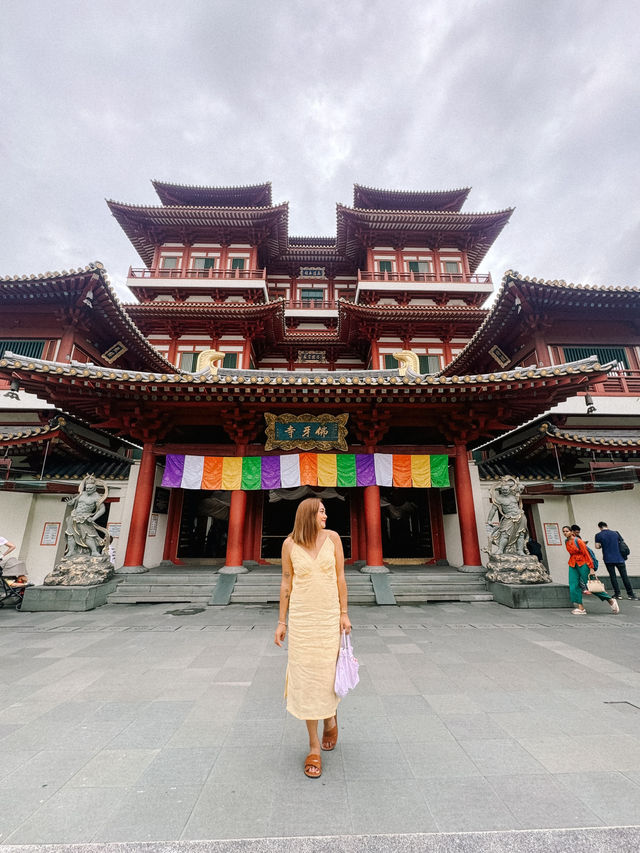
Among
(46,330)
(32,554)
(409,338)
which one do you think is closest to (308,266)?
(409,338)

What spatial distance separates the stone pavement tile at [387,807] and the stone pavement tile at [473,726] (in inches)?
35.5

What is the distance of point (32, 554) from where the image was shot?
10766 mm

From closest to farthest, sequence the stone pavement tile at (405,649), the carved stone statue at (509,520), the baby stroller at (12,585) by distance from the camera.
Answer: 1. the stone pavement tile at (405,649)
2. the baby stroller at (12,585)
3. the carved stone statue at (509,520)

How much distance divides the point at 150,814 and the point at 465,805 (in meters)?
1.99

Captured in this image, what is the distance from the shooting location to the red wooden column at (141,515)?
960 cm

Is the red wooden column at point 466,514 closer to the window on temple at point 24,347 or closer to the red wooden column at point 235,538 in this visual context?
the red wooden column at point 235,538

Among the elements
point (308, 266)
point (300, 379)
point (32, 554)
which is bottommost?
point (32, 554)

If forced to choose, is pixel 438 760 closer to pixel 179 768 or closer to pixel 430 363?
pixel 179 768

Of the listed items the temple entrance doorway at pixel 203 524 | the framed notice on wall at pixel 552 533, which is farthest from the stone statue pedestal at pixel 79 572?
the framed notice on wall at pixel 552 533

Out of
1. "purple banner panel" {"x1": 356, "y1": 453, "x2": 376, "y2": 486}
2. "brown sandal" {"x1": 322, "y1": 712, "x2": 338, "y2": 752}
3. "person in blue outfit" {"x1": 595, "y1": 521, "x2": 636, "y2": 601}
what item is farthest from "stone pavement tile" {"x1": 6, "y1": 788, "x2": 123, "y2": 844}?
"person in blue outfit" {"x1": 595, "y1": 521, "x2": 636, "y2": 601}

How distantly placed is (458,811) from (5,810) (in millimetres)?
2856

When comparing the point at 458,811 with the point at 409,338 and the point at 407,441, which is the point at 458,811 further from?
the point at 409,338

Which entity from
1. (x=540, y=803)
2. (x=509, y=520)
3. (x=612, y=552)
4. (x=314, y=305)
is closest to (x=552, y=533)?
(x=612, y=552)

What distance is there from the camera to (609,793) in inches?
92.4
